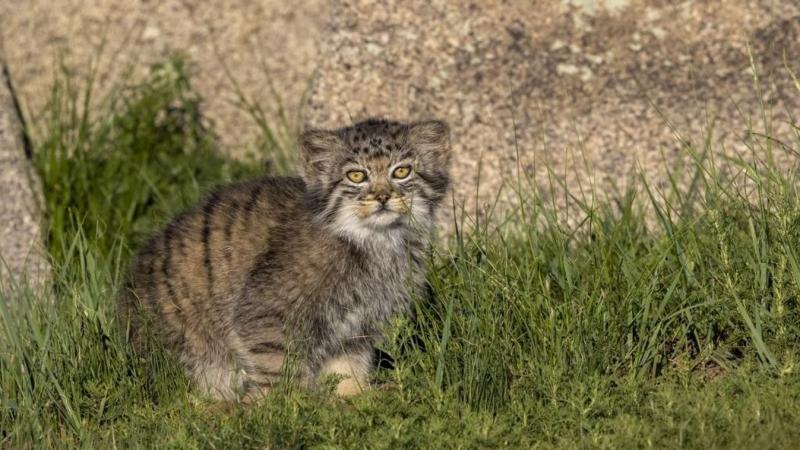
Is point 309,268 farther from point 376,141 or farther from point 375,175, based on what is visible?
point 376,141

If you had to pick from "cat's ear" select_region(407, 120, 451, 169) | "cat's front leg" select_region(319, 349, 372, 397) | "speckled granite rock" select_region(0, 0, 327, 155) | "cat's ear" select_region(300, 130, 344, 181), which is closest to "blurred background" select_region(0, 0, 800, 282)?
"speckled granite rock" select_region(0, 0, 327, 155)

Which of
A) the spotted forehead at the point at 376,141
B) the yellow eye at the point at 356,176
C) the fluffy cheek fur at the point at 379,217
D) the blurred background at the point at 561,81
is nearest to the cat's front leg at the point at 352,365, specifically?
the fluffy cheek fur at the point at 379,217

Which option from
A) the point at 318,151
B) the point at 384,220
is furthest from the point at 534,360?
the point at 318,151

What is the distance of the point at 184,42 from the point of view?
949 cm

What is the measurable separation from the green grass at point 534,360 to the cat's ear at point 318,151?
718 mm

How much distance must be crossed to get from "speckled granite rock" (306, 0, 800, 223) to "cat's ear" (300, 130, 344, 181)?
1.52 meters

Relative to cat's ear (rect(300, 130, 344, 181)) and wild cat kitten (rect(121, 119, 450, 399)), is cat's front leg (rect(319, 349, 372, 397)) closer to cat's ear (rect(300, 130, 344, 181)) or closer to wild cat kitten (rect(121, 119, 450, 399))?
wild cat kitten (rect(121, 119, 450, 399))

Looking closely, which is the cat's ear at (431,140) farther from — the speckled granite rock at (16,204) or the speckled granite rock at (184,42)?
the speckled granite rock at (184,42)

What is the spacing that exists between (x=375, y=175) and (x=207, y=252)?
918 millimetres

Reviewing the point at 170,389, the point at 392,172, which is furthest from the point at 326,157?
the point at 170,389

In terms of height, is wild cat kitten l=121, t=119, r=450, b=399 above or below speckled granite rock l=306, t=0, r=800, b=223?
below

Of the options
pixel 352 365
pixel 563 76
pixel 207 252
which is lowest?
pixel 352 365

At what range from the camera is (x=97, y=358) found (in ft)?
19.1

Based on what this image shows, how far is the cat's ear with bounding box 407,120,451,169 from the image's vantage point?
6258mm
